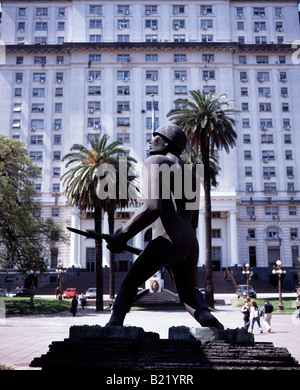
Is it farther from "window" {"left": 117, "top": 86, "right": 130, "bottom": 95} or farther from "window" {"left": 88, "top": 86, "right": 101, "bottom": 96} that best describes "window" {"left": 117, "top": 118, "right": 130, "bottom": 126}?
"window" {"left": 88, "top": 86, "right": 101, "bottom": 96}

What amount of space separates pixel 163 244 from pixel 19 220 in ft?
78.2

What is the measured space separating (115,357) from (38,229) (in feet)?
86.1

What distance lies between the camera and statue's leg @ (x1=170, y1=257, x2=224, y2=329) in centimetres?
634

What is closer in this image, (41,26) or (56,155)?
(56,155)

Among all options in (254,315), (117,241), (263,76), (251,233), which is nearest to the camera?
(117,241)

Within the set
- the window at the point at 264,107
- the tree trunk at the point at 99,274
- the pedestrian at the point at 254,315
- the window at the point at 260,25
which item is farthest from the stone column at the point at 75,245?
the pedestrian at the point at 254,315

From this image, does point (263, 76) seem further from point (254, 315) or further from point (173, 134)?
point (173, 134)

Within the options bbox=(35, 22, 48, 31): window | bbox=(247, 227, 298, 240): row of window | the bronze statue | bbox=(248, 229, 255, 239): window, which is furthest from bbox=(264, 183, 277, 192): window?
the bronze statue

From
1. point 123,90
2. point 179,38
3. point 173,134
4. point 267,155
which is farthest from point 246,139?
point 173,134

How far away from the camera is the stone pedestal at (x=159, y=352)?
5.24 meters

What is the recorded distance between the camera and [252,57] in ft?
217

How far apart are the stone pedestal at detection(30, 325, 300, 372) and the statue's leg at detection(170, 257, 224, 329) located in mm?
432

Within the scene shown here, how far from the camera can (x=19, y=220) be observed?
28.0 meters

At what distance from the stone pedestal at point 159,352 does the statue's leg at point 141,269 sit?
1.33 ft
